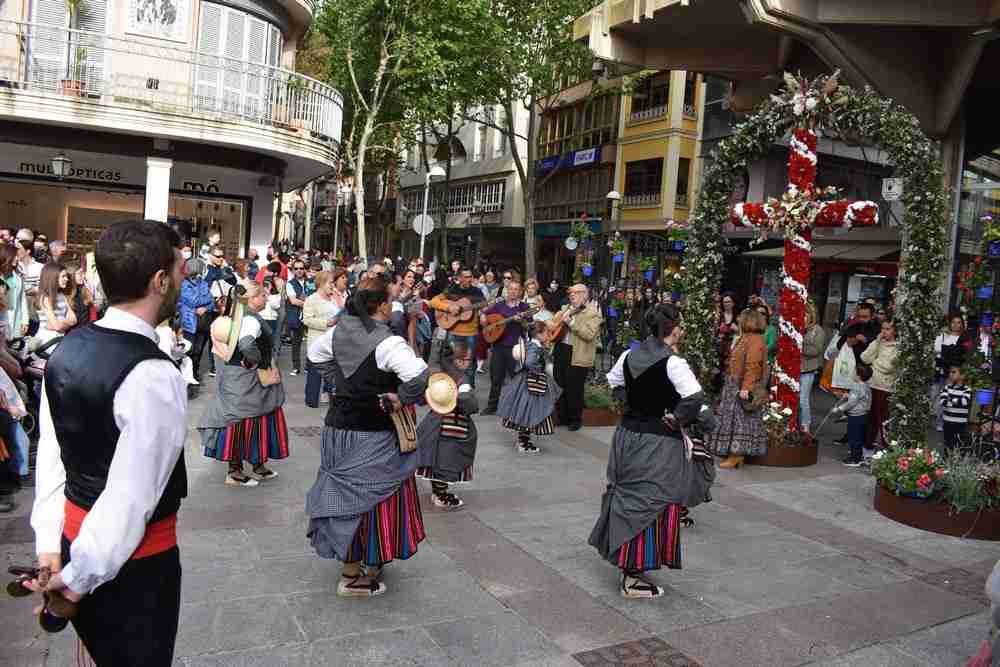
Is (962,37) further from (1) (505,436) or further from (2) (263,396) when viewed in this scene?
(2) (263,396)

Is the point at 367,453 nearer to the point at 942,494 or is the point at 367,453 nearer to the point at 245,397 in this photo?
the point at 245,397

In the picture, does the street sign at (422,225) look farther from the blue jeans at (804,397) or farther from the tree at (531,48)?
the blue jeans at (804,397)

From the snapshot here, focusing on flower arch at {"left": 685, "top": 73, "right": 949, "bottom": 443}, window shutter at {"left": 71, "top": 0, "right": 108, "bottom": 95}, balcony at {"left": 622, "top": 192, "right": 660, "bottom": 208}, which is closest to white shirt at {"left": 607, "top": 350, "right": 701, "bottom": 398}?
flower arch at {"left": 685, "top": 73, "right": 949, "bottom": 443}

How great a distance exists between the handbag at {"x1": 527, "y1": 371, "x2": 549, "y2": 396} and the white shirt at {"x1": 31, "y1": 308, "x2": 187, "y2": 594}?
7.13 metres

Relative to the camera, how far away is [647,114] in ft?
105

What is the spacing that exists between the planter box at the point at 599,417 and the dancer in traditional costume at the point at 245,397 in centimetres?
485

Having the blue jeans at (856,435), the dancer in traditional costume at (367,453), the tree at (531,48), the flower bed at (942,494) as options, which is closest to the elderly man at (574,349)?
the blue jeans at (856,435)

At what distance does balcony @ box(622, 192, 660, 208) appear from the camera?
1233 inches

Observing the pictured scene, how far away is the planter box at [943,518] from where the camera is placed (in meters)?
7.27

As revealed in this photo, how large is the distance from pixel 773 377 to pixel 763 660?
242 inches

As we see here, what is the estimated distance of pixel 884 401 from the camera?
400 inches

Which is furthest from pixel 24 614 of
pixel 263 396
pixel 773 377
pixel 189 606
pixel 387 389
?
pixel 773 377

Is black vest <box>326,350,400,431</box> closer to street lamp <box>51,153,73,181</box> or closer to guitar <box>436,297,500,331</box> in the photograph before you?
guitar <box>436,297,500,331</box>

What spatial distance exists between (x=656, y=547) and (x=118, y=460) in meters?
3.75
